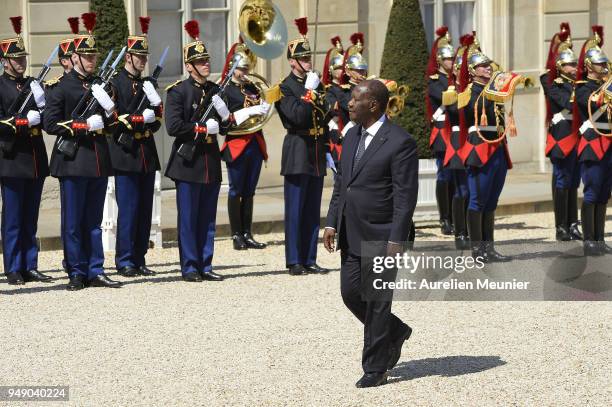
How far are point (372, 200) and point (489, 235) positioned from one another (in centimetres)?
510

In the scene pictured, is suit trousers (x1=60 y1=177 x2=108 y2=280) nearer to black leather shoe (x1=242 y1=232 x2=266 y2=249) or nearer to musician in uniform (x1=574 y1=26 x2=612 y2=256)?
black leather shoe (x1=242 y1=232 x2=266 y2=249)

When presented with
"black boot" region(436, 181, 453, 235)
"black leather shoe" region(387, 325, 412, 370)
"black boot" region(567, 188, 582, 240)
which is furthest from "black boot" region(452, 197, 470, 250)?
"black leather shoe" region(387, 325, 412, 370)

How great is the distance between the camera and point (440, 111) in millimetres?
15086

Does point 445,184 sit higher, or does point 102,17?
point 102,17

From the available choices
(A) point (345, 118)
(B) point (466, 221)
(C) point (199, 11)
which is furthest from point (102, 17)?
(B) point (466, 221)

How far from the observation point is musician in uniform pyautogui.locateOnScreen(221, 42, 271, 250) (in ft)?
47.0

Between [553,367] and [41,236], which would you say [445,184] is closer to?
[41,236]

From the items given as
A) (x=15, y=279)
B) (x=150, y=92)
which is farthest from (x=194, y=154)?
(x=15, y=279)

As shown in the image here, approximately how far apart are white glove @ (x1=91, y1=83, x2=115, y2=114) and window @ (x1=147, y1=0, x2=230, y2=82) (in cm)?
641

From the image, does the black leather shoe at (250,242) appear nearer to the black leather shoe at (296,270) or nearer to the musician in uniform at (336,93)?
the musician in uniform at (336,93)

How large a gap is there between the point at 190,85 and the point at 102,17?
14.1 ft

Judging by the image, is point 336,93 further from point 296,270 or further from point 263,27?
point 296,270

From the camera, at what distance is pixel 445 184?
1557cm

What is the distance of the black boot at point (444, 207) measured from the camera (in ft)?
50.6
